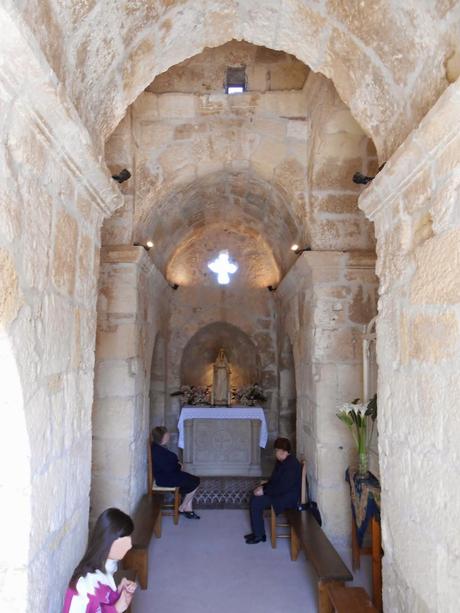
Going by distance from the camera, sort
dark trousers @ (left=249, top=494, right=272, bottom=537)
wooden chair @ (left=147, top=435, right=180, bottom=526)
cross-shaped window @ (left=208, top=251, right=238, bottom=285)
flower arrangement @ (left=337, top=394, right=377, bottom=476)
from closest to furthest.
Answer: flower arrangement @ (left=337, top=394, right=377, bottom=476)
dark trousers @ (left=249, top=494, right=272, bottom=537)
wooden chair @ (left=147, top=435, right=180, bottom=526)
cross-shaped window @ (left=208, top=251, right=238, bottom=285)

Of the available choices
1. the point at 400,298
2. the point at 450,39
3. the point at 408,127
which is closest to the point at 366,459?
the point at 400,298

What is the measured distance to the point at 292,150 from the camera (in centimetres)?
465

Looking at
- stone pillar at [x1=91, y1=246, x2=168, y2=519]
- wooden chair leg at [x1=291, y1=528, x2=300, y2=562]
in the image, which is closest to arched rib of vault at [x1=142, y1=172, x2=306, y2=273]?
stone pillar at [x1=91, y1=246, x2=168, y2=519]

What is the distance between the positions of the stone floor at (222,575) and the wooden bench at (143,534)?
0.53ft

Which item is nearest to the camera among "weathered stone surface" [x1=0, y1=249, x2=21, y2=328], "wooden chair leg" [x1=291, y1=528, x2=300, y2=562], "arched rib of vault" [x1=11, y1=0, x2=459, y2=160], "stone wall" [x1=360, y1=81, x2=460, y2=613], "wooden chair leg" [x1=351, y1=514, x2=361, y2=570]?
"weathered stone surface" [x1=0, y1=249, x2=21, y2=328]

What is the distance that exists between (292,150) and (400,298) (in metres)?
2.92

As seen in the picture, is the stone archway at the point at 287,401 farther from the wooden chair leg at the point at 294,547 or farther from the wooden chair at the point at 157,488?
the wooden chair leg at the point at 294,547

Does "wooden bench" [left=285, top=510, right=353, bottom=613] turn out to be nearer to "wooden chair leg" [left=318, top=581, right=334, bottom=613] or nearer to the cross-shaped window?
"wooden chair leg" [left=318, top=581, right=334, bottom=613]

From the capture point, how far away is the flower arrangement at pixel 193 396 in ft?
24.4

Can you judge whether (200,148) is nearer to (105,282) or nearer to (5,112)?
(105,282)

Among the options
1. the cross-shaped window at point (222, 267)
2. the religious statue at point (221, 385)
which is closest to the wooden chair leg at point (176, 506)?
the religious statue at point (221, 385)

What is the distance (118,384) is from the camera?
4.36m

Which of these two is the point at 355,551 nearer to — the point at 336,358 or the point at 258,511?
the point at 258,511

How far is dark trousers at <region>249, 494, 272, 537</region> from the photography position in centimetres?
462
